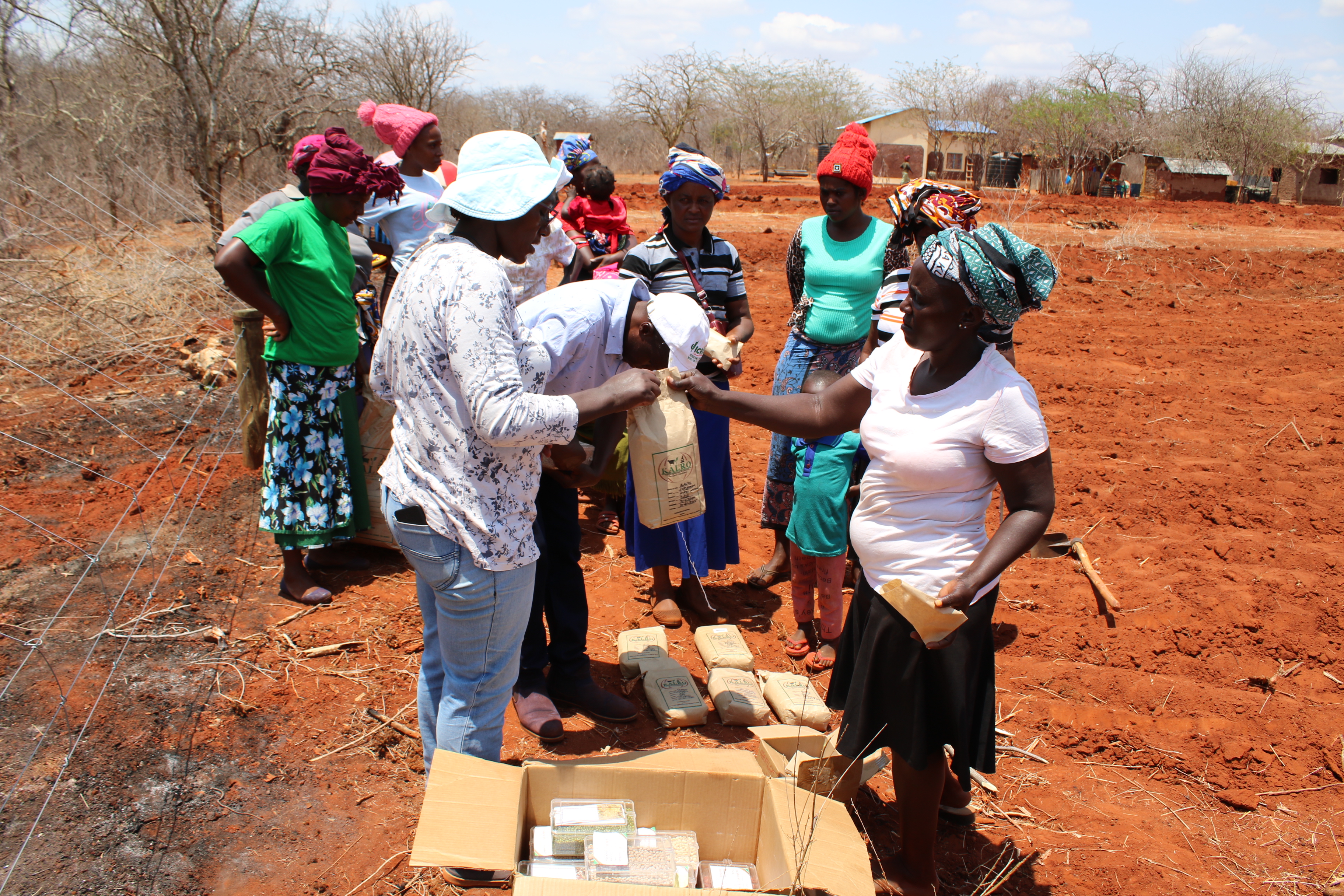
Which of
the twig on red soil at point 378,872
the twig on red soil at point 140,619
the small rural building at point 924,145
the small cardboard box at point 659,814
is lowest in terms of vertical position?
the twig on red soil at point 378,872

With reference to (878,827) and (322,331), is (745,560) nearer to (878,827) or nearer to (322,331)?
(878,827)

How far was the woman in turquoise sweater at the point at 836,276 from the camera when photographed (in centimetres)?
393

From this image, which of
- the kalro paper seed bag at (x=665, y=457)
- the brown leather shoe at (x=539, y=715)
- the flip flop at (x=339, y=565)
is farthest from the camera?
the flip flop at (x=339, y=565)

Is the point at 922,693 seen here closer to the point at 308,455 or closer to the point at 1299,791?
the point at 1299,791

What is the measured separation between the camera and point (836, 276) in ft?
13.0

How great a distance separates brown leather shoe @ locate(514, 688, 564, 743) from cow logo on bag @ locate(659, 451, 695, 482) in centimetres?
113

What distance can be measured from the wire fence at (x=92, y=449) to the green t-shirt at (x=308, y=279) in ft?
3.33

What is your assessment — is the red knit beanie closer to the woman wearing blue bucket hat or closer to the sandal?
the woman wearing blue bucket hat

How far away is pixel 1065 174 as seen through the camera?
1278 inches

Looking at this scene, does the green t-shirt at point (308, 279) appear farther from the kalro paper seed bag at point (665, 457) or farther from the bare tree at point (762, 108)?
the bare tree at point (762, 108)

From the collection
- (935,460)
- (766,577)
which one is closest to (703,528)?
(766,577)

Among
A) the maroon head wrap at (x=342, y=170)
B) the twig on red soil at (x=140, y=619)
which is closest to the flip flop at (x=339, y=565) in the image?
the twig on red soil at (x=140, y=619)

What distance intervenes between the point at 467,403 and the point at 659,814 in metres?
1.26

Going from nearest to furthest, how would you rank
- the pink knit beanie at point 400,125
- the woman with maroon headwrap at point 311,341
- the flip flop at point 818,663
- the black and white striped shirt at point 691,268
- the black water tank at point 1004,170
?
the woman with maroon headwrap at point 311,341, the flip flop at point 818,663, the black and white striped shirt at point 691,268, the pink knit beanie at point 400,125, the black water tank at point 1004,170
